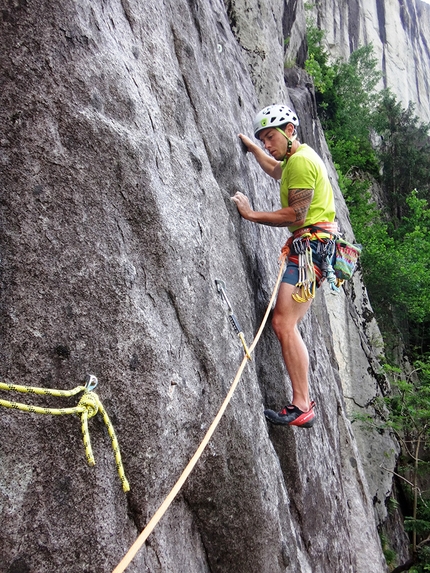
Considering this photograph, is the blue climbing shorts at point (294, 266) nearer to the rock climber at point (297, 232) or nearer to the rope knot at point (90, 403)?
the rock climber at point (297, 232)

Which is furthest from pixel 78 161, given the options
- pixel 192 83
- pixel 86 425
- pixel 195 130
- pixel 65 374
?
pixel 192 83

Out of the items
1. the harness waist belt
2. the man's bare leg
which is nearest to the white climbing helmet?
the harness waist belt

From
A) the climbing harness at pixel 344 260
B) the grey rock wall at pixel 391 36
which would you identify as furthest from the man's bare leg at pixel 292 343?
the grey rock wall at pixel 391 36

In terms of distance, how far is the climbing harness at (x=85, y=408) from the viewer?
190cm

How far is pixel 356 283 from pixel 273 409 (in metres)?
7.20

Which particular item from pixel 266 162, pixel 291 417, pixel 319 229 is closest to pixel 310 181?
pixel 319 229

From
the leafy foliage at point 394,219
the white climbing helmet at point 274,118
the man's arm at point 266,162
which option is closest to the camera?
the white climbing helmet at point 274,118

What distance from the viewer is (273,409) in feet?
13.4

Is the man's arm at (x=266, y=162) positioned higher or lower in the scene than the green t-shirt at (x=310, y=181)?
higher

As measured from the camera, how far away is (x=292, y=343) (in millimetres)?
4031

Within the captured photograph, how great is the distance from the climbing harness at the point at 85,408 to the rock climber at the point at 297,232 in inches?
74.8

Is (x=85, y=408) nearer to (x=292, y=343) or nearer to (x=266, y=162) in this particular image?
(x=292, y=343)

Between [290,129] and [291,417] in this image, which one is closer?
[291,417]

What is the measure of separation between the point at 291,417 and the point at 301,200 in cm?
177
